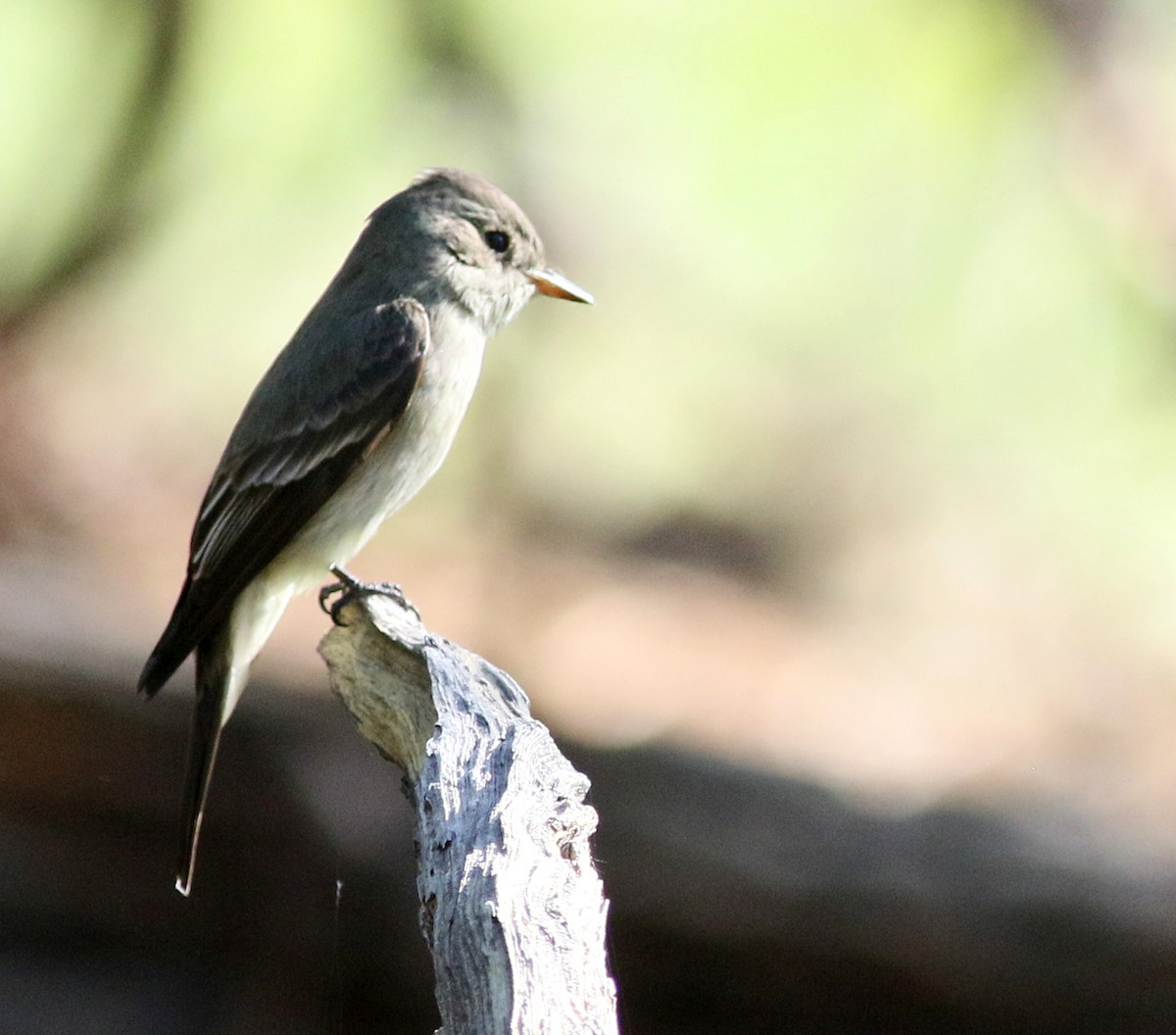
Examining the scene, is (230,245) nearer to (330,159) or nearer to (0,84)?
(330,159)

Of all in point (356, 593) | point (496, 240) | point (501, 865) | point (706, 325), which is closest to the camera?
point (501, 865)

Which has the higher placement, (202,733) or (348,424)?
(348,424)

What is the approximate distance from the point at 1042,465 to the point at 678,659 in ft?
5.94

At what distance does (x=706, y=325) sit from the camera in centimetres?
643

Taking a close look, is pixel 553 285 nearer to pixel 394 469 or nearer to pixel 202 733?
pixel 394 469

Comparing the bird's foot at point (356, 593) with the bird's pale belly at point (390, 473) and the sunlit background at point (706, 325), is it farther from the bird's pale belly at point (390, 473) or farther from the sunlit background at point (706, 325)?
the sunlit background at point (706, 325)

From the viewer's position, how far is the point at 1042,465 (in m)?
6.29

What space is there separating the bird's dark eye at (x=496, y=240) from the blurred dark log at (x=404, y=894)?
1.26 metres

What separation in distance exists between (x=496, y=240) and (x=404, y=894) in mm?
1602

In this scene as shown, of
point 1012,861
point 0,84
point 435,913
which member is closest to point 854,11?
point 0,84

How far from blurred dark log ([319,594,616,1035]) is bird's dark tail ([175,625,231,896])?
3.16ft

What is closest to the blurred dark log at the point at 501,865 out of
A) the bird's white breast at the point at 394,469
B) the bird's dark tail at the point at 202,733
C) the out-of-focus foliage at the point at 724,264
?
the bird's dark tail at the point at 202,733

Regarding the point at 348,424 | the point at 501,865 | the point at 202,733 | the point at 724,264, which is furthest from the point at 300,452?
the point at 724,264

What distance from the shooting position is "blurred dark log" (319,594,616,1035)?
6.10ft
